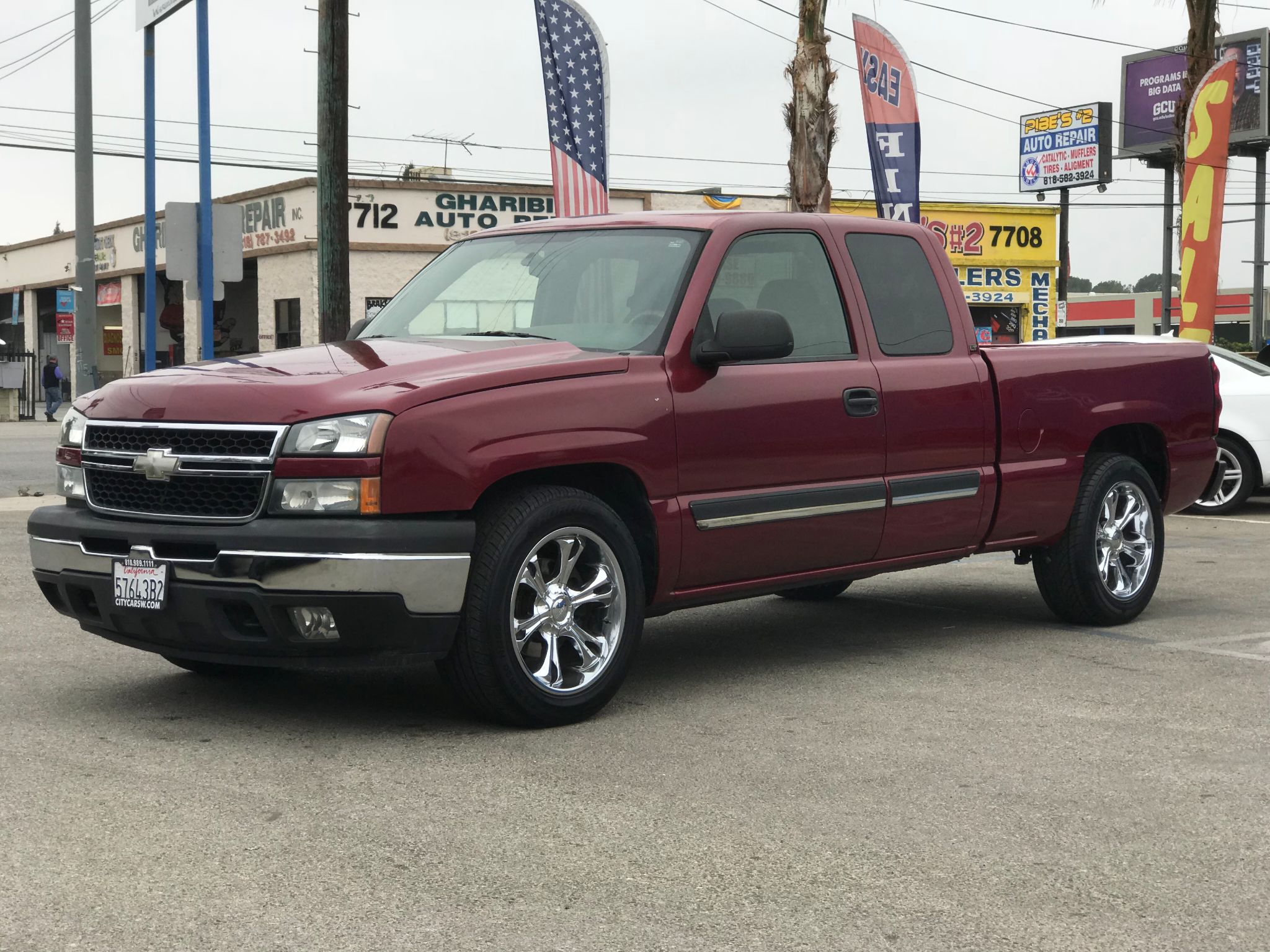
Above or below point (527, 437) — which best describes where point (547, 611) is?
below

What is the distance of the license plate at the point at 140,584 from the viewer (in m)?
5.49

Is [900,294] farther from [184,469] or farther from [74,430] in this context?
[74,430]

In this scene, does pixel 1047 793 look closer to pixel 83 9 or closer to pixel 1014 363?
pixel 1014 363

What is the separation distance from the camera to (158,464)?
557 cm

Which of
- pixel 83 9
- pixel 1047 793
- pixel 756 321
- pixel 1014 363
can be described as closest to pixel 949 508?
pixel 1014 363

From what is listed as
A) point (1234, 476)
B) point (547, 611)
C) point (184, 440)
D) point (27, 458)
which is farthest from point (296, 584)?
point (27, 458)

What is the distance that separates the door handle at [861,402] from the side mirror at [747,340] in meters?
0.65

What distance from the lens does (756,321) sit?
612 centimetres

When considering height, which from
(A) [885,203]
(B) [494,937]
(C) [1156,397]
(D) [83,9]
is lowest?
(B) [494,937]

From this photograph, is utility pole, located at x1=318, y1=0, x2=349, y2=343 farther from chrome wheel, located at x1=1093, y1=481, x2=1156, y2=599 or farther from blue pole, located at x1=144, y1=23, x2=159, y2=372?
chrome wheel, located at x1=1093, y1=481, x2=1156, y2=599

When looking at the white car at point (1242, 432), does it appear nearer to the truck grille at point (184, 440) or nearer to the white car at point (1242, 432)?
the white car at point (1242, 432)

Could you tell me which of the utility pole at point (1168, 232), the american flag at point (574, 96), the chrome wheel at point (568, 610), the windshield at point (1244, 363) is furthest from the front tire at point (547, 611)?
the utility pole at point (1168, 232)

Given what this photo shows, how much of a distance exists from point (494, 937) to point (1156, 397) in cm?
580

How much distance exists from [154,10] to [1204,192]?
13.2 m
